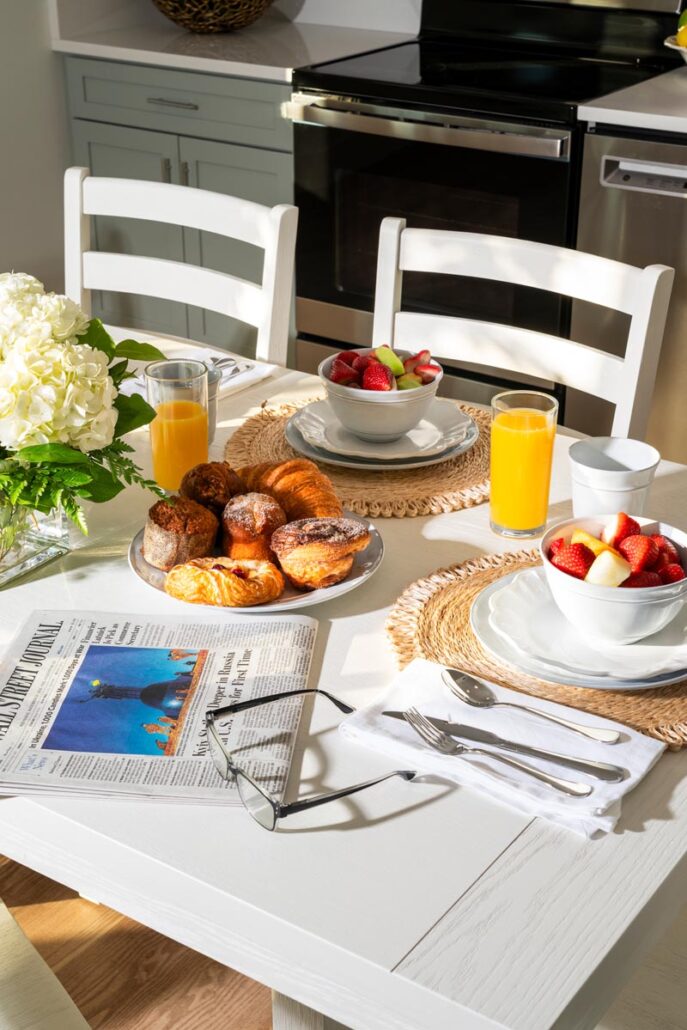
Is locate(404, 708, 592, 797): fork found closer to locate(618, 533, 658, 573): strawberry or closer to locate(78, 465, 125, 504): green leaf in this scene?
locate(618, 533, 658, 573): strawberry

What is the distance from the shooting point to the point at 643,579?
101 cm

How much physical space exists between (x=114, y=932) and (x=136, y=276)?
3.52ft

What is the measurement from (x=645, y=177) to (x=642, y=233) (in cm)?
13

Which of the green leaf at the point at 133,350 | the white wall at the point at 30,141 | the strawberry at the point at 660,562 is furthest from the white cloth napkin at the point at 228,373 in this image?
the white wall at the point at 30,141

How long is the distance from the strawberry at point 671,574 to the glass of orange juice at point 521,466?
0.24 metres

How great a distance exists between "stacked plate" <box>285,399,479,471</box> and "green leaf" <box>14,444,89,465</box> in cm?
41

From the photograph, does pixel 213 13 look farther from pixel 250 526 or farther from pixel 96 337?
pixel 250 526

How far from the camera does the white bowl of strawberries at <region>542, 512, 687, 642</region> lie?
3.26 ft

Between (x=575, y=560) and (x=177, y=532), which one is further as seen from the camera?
(x=177, y=532)

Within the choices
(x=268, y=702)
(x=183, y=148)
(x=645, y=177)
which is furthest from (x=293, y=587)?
(x=183, y=148)

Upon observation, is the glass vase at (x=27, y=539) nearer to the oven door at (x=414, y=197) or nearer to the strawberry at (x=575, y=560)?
the strawberry at (x=575, y=560)

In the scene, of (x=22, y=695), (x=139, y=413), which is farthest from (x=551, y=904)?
(x=139, y=413)

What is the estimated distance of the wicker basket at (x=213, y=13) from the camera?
323 centimetres

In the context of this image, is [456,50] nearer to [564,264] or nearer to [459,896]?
[564,264]
